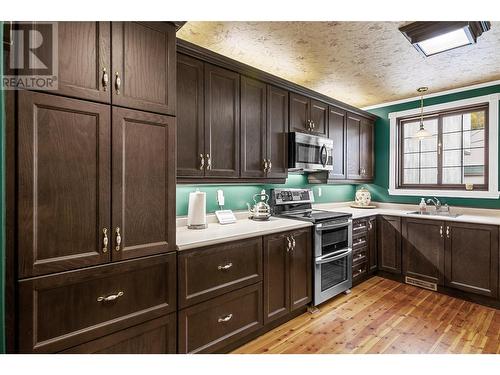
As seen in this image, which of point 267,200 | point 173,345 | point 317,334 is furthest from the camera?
point 267,200

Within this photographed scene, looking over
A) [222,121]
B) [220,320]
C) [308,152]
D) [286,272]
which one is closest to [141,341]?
[220,320]

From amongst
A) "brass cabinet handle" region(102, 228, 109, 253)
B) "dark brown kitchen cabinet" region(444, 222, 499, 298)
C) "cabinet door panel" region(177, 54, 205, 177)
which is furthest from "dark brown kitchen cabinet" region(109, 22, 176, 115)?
"dark brown kitchen cabinet" region(444, 222, 499, 298)

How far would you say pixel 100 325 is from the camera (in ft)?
4.53

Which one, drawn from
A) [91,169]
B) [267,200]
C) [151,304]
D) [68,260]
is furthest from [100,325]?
[267,200]

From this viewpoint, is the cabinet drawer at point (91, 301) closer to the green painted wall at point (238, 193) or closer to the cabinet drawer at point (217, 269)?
the cabinet drawer at point (217, 269)

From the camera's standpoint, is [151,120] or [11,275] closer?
[11,275]

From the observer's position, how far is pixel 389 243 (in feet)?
11.7

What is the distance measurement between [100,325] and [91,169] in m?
0.83

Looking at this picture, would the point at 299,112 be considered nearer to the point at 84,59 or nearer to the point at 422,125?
the point at 422,125

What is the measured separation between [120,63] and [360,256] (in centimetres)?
328

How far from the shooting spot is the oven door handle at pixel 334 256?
8.74 feet

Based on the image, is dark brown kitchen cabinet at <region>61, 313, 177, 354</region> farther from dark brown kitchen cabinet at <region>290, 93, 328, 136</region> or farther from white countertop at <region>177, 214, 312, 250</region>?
dark brown kitchen cabinet at <region>290, 93, 328, 136</region>

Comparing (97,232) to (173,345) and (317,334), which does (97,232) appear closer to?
(173,345)

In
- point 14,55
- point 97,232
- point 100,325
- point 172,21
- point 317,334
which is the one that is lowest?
point 317,334
